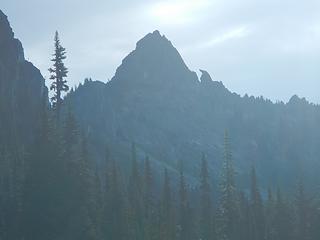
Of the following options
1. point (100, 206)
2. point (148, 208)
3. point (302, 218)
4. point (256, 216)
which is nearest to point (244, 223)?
point (256, 216)

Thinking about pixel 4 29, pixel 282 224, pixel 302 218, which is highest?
pixel 4 29

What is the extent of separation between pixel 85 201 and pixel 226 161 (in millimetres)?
23962

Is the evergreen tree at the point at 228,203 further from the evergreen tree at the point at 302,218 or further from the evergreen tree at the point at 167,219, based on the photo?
the evergreen tree at the point at 302,218

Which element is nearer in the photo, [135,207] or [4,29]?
[135,207]

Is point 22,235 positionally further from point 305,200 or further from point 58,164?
point 305,200

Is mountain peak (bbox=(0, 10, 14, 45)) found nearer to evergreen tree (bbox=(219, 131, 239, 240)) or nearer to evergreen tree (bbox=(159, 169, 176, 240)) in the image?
evergreen tree (bbox=(159, 169, 176, 240))

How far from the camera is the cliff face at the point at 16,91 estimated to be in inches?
4931

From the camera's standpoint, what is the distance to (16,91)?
140 meters

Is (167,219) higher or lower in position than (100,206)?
lower

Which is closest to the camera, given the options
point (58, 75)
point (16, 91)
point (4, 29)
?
A: point (58, 75)

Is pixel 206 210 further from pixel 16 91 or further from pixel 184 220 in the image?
pixel 16 91

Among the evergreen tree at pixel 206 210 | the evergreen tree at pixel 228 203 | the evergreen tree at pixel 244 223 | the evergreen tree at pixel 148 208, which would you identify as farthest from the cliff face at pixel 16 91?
the evergreen tree at pixel 228 203

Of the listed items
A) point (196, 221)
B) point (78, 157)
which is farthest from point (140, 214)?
point (78, 157)

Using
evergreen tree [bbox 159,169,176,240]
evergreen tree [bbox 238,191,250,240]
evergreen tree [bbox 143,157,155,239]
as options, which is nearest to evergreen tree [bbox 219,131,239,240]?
evergreen tree [bbox 159,169,176,240]
